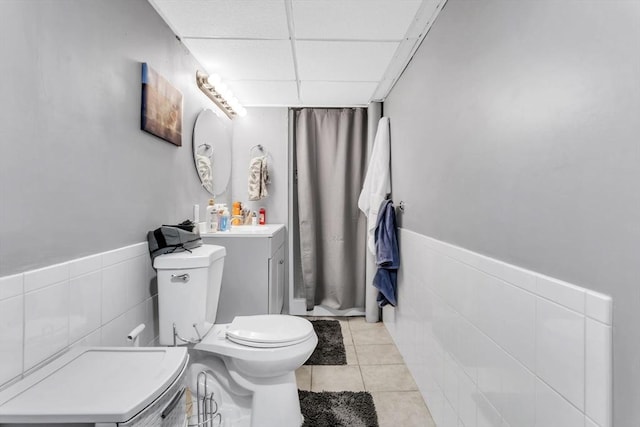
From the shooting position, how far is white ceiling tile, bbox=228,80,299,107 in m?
2.52

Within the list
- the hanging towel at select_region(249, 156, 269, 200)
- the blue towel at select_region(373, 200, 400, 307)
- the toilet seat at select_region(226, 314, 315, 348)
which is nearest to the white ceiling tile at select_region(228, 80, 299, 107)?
the hanging towel at select_region(249, 156, 269, 200)

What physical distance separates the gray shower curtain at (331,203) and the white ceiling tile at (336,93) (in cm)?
17

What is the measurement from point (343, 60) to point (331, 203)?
1363 mm

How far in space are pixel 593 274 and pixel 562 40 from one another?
0.56 metres

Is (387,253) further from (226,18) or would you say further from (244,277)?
(226,18)

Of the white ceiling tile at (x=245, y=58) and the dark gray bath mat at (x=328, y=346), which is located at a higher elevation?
the white ceiling tile at (x=245, y=58)

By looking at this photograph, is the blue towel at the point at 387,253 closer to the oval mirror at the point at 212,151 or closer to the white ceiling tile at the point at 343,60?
the white ceiling tile at the point at 343,60

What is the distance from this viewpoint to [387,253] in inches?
89.0

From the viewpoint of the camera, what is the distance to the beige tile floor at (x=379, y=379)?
1694 millimetres

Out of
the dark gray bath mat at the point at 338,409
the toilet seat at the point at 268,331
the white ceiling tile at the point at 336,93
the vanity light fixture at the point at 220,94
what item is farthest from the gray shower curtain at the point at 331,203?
the toilet seat at the point at 268,331

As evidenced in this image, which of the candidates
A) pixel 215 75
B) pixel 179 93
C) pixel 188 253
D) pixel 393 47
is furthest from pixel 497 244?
pixel 215 75

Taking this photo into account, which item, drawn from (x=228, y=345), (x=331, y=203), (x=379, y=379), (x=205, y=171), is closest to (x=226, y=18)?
(x=205, y=171)

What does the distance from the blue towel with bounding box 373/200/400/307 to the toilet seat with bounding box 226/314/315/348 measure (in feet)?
2.87

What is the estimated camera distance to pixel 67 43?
39.9 inches
